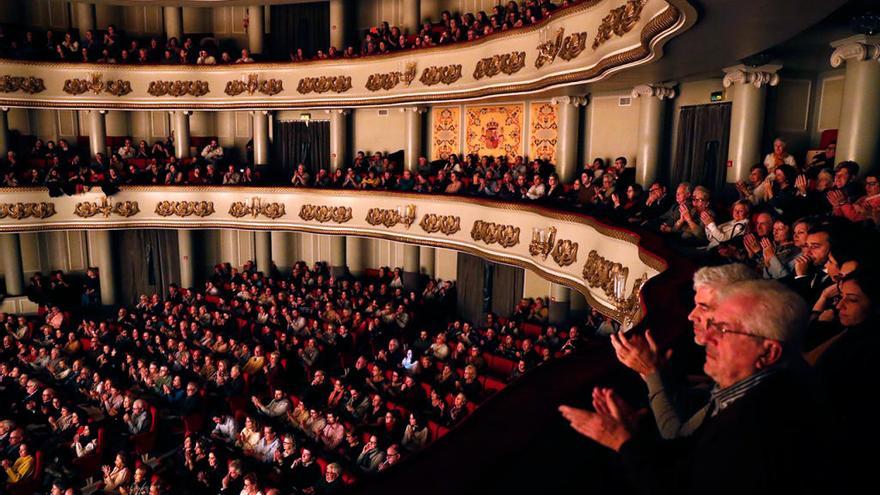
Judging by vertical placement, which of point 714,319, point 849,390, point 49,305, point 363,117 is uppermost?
point 363,117

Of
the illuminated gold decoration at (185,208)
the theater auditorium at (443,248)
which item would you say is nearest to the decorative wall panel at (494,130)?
the theater auditorium at (443,248)

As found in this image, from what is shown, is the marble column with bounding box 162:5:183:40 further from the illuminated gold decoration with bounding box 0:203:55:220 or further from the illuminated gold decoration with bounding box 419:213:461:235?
the illuminated gold decoration with bounding box 419:213:461:235

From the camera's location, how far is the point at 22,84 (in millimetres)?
17953

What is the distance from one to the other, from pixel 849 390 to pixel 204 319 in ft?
51.0

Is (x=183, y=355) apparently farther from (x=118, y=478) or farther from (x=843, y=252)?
(x=843, y=252)

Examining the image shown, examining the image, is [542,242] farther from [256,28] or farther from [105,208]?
[105,208]

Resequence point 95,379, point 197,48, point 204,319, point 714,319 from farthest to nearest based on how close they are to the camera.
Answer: point 197,48, point 204,319, point 95,379, point 714,319

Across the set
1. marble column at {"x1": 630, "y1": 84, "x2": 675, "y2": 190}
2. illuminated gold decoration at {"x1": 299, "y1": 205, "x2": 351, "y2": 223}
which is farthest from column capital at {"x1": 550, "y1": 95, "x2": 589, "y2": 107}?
illuminated gold decoration at {"x1": 299, "y1": 205, "x2": 351, "y2": 223}

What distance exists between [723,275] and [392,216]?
45.8ft

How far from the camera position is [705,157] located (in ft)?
37.1

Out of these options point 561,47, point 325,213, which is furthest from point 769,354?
point 325,213

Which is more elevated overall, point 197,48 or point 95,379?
point 197,48

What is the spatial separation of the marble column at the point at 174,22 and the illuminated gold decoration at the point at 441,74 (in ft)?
34.0

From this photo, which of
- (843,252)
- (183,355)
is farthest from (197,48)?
(843,252)
